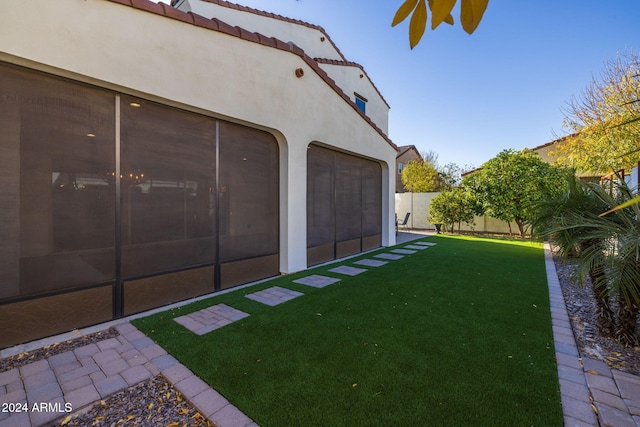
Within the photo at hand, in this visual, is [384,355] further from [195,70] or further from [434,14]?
[195,70]

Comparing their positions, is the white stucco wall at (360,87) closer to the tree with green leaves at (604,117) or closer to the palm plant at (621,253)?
the tree with green leaves at (604,117)

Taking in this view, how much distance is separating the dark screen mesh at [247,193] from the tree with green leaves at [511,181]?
1002 centimetres

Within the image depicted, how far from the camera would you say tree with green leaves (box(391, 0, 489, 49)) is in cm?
115

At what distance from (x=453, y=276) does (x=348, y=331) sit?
137 inches

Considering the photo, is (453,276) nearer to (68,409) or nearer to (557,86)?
(68,409)

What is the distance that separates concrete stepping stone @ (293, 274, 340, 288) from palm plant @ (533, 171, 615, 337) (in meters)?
3.48

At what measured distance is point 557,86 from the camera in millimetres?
11664

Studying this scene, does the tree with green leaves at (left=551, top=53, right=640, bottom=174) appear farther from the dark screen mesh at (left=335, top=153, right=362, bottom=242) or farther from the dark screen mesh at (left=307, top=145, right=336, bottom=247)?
the dark screen mesh at (left=307, top=145, right=336, bottom=247)

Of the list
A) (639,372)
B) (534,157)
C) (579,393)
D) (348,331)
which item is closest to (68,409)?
(348,331)

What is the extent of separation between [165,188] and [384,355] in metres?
3.81

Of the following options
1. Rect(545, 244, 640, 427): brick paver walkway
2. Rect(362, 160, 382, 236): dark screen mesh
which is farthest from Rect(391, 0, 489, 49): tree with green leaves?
Rect(362, 160, 382, 236): dark screen mesh

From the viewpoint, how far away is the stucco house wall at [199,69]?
333 cm

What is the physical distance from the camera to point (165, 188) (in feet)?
14.7

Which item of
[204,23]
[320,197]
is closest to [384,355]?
[320,197]
